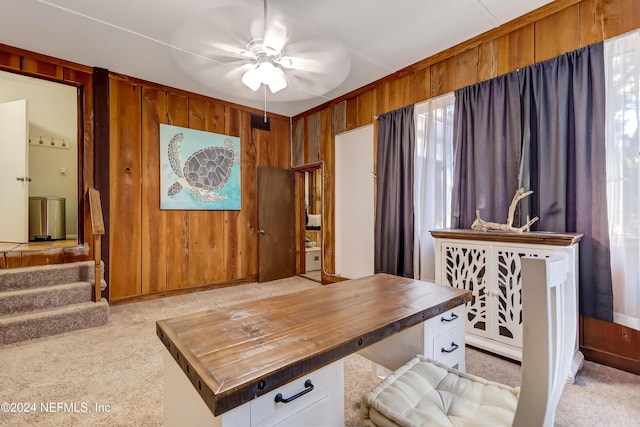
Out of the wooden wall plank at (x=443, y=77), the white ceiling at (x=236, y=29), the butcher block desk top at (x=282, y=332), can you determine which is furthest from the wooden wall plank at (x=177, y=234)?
the wooden wall plank at (x=443, y=77)

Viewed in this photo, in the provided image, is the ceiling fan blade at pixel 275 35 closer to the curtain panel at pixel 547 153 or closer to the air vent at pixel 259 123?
the curtain panel at pixel 547 153

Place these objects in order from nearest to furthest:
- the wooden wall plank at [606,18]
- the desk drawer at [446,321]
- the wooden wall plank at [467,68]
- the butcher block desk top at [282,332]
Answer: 1. the butcher block desk top at [282,332]
2. the desk drawer at [446,321]
3. the wooden wall plank at [606,18]
4. the wooden wall plank at [467,68]

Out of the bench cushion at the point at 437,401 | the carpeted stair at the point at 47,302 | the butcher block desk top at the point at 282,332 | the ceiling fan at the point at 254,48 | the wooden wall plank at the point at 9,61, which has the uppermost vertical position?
the wooden wall plank at the point at 9,61

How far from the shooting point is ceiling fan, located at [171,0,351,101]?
76.8 inches

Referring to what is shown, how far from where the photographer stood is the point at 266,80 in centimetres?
229

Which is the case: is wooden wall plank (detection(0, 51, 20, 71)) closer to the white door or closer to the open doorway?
the white door

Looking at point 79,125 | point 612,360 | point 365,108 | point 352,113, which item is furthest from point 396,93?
point 79,125

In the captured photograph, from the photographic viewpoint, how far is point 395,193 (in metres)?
3.49

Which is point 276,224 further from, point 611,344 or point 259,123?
point 611,344

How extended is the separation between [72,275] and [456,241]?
13.0ft

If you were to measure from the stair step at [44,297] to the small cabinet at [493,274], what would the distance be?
3.64 m

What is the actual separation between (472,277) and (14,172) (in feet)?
18.6

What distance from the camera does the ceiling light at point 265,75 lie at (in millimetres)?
2191

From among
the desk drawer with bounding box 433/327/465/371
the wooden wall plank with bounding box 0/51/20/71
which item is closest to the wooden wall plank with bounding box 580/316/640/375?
the desk drawer with bounding box 433/327/465/371
